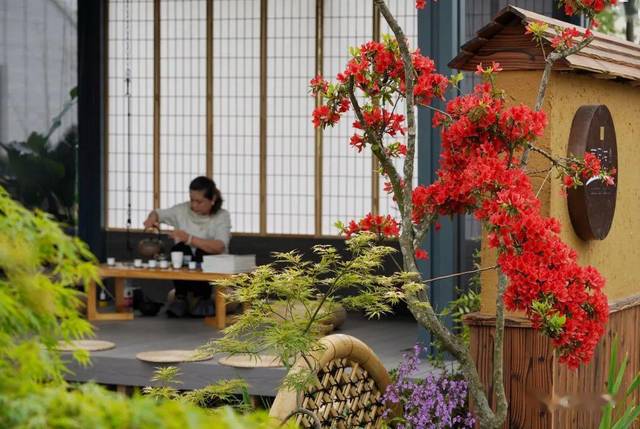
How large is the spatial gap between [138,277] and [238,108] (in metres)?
1.69

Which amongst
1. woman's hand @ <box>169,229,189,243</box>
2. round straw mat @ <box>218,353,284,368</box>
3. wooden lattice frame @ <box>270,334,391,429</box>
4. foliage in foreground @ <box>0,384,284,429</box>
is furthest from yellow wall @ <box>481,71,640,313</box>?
woman's hand @ <box>169,229,189,243</box>

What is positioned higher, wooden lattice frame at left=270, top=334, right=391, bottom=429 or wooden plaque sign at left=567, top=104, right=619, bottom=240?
wooden plaque sign at left=567, top=104, right=619, bottom=240

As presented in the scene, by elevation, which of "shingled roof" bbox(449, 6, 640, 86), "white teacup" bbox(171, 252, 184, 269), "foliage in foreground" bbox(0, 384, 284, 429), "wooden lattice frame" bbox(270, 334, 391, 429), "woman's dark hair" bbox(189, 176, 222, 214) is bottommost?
"wooden lattice frame" bbox(270, 334, 391, 429)

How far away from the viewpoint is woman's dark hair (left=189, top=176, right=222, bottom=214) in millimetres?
8750

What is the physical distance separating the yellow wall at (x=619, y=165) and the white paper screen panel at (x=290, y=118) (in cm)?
369

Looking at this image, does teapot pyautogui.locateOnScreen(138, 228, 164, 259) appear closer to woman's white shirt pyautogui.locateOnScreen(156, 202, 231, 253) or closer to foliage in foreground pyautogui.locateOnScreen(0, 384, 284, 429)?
woman's white shirt pyautogui.locateOnScreen(156, 202, 231, 253)

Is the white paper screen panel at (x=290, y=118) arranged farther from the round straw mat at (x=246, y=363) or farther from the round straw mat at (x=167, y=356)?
the round straw mat at (x=246, y=363)

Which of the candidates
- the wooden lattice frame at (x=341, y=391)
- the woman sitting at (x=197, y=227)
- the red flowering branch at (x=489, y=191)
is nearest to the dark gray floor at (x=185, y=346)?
the woman sitting at (x=197, y=227)

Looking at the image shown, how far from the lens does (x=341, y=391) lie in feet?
15.1

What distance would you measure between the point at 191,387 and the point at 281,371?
53 cm

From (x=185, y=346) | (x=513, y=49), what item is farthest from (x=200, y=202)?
(x=513, y=49)

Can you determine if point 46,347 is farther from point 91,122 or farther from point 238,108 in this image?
point 91,122

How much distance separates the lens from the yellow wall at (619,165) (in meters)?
5.03

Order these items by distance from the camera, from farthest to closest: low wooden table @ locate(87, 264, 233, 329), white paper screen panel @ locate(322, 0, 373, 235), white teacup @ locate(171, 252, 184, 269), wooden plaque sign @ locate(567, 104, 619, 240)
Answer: white paper screen panel @ locate(322, 0, 373, 235) < white teacup @ locate(171, 252, 184, 269) < low wooden table @ locate(87, 264, 233, 329) < wooden plaque sign @ locate(567, 104, 619, 240)
